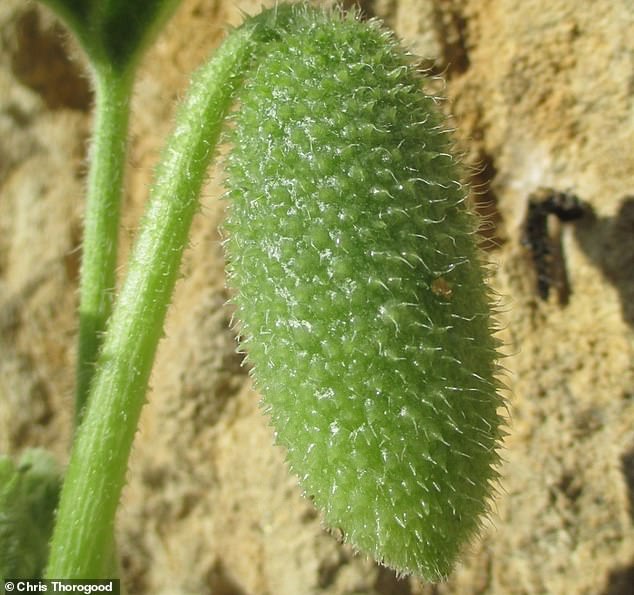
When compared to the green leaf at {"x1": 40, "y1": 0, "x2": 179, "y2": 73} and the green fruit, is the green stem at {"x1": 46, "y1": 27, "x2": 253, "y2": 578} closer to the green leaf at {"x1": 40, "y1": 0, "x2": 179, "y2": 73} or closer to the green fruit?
the green fruit

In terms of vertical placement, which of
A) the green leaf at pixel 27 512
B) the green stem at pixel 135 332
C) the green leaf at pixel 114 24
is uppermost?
the green leaf at pixel 114 24

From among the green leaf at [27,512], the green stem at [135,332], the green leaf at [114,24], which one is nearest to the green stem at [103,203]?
the green leaf at [114,24]

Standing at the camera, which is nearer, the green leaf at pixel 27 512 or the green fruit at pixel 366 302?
the green fruit at pixel 366 302

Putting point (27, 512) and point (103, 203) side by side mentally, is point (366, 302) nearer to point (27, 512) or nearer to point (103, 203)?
point (103, 203)

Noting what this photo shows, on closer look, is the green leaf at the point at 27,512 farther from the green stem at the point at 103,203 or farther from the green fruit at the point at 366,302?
the green fruit at the point at 366,302

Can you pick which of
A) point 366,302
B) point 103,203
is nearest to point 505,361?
point 366,302

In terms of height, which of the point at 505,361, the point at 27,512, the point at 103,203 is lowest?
the point at 27,512

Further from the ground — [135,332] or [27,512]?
[135,332]

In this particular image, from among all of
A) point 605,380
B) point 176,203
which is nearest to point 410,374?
point 176,203
